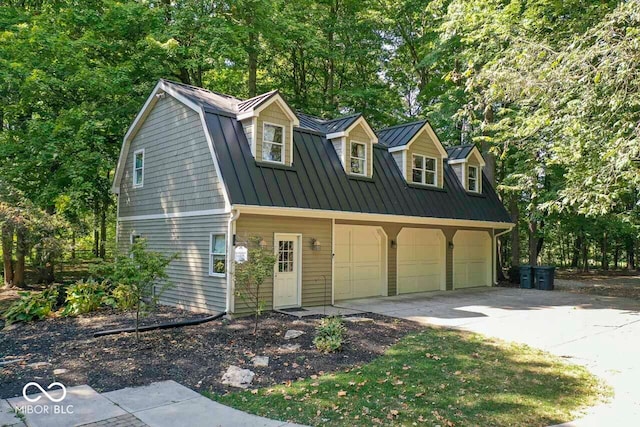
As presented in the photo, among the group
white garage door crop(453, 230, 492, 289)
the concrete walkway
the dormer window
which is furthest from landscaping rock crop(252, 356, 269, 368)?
white garage door crop(453, 230, 492, 289)

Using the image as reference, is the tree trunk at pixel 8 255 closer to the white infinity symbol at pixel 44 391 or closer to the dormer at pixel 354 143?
the white infinity symbol at pixel 44 391

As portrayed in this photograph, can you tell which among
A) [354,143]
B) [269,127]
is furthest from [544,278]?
[269,127]

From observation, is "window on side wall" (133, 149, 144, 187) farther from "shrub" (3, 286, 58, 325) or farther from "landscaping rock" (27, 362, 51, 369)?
"landscaping rock" (27, 362, 51, 369)

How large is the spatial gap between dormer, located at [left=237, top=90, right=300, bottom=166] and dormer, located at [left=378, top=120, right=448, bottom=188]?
14.9 feet

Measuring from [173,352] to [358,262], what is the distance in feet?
23.7

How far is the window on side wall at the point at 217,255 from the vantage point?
1019 centimetres

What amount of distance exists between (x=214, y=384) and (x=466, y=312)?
7412 mm

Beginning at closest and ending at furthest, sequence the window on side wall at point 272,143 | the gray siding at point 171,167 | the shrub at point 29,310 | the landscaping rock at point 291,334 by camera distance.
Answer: the landscaping rock at point 291,334
the shrub at point 29,310
the gray siding at point 171,167
the window on side wall at point 272,143

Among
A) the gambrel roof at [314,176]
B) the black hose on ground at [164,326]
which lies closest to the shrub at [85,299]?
the black hose on ground at [164,326]

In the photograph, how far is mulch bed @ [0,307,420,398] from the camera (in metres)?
5.87

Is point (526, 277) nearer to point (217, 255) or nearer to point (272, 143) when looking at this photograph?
point (272, 143)

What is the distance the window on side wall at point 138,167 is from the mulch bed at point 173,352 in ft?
16.6

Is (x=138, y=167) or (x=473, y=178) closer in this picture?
(x=138, y=167)

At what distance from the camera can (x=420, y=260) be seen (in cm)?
1516
